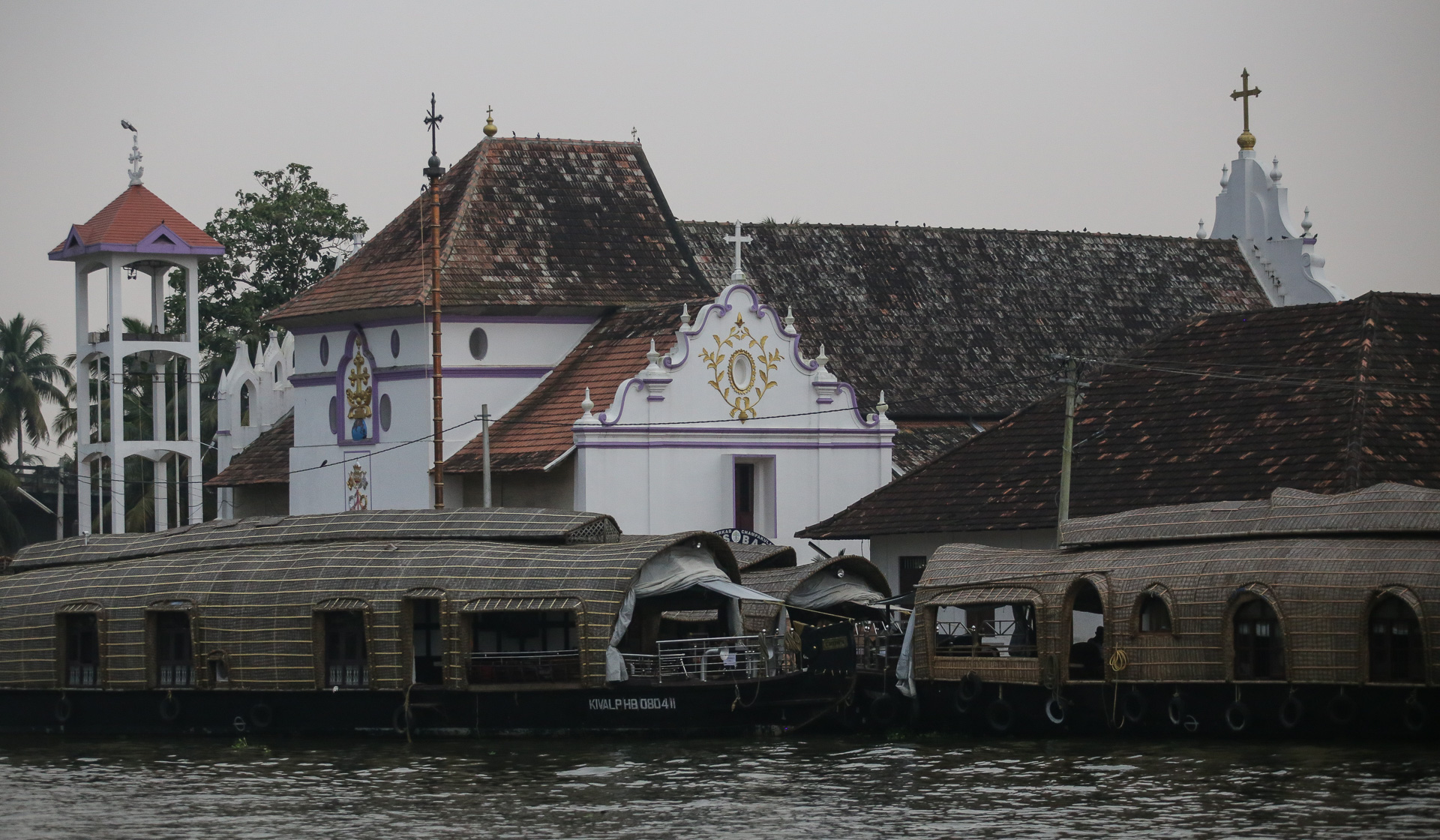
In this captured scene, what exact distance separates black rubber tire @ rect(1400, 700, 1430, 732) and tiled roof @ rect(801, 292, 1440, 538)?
7.01 metres

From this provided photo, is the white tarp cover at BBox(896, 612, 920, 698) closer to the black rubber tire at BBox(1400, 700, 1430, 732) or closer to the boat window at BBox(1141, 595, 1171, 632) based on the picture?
the boat window at BBox(1141, 595, 1171, 632)

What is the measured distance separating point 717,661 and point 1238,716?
8.55 m

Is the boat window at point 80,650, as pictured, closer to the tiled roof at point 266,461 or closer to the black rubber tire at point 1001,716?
the black rubber tire at point 1001,716

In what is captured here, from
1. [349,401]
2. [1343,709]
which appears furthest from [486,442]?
[1343,709]

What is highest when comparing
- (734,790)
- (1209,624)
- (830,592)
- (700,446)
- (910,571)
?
(700,446)

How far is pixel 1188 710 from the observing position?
33.9 metres

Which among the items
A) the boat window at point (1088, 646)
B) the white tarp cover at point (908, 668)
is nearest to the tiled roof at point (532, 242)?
the white tarp cover at point (908, 668)

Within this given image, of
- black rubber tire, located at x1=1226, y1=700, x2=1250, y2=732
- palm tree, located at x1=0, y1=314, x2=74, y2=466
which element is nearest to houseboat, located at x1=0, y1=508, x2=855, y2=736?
black rubber tire, located at x1=1226, y1=700, x2=1250, y2=732

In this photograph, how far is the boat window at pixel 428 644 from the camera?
3825cm

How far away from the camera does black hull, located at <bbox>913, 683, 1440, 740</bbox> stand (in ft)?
105

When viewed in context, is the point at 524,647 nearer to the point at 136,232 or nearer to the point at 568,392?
the point at 568,392

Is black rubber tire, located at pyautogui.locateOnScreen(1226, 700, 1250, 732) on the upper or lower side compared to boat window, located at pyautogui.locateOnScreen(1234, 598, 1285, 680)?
lower

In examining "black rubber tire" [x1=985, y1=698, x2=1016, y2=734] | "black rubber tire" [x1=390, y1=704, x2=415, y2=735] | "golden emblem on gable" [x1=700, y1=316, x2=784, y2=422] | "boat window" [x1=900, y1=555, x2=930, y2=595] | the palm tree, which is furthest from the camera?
the palm tree

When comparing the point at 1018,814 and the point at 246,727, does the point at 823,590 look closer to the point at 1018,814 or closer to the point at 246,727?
the point at 246,727
